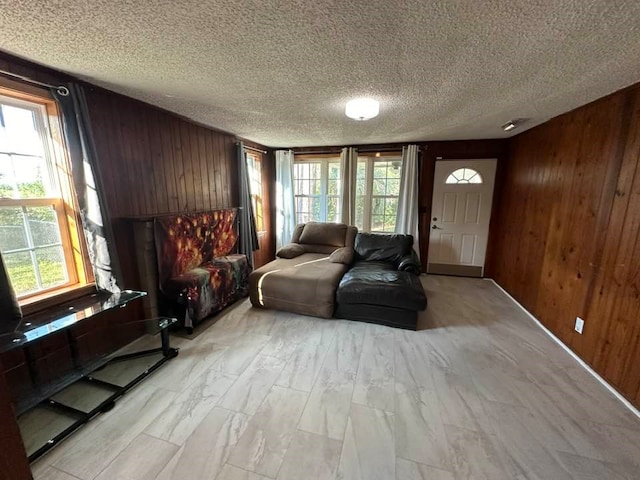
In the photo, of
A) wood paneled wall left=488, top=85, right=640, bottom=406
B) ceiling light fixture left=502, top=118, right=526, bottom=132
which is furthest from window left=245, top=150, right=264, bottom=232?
wood paneled wall left=488, top=85, right=640, bottom=406

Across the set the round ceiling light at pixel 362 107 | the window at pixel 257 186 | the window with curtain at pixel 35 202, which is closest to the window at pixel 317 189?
the window at pixel 257 186

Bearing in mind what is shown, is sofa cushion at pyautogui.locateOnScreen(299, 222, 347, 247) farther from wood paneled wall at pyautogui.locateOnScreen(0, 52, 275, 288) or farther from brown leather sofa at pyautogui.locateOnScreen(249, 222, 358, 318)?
wood paneled wall at pyautogui.locateOnScreen(0, 52, 275, 288)

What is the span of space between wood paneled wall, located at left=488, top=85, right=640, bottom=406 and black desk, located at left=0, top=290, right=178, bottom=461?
11.2 feet

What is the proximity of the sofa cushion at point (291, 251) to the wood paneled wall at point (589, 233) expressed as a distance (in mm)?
2921

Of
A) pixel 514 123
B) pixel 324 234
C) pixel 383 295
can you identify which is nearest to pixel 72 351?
pixel 383 295

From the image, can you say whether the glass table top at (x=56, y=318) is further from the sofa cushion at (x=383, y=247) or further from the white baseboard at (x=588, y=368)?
the white baseboard at (x=588, y=368)

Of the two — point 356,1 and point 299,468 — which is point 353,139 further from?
point 299,468

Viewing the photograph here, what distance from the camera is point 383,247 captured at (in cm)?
370

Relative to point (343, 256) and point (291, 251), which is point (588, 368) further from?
point (291, 251)

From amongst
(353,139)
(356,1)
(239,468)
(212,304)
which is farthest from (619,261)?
(212,304)

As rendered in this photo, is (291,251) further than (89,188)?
Yes

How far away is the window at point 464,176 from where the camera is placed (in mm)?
4035

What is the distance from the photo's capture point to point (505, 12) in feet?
3.82

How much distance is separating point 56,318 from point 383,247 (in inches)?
132
